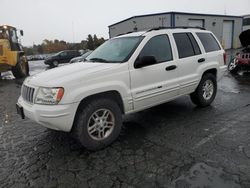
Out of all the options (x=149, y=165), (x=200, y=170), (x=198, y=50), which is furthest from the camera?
(x=198, y=50)

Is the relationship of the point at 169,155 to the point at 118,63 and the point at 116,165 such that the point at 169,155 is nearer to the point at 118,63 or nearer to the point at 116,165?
the point at 116,165

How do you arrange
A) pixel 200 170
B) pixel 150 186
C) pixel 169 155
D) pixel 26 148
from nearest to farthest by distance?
1. pixel 150 186
2. pixel 200 170
3. pixel 169 155
4. pixel 26 148

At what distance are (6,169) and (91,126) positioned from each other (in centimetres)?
137

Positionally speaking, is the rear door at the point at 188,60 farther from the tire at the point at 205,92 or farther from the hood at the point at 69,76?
the hood at the point at 69,76

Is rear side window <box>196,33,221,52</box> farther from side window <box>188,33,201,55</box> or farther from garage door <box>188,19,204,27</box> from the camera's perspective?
garage door <box>188,19,204,27</box>

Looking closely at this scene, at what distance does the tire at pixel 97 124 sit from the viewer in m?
3.32

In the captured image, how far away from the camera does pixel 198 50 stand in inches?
196

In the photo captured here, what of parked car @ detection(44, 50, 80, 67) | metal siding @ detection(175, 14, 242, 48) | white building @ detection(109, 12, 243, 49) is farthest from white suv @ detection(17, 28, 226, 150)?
parked car @ detection(44, 50, 80, 67)

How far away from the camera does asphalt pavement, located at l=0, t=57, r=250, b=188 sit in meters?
2.75

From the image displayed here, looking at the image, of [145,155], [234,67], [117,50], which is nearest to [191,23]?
[234,67]

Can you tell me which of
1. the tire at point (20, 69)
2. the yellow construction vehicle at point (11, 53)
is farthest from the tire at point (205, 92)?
the tire at point (20, 69)

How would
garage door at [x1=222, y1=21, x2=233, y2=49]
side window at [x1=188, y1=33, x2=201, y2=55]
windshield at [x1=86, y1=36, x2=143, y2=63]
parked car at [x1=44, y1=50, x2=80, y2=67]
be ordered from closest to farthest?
windshield at [x1=86, y1=36, x2=143, y2=63]
side window at [x1=188, y1=33, x2=201, y2=55]
parked car at [x1=44, y1=50, x2=80, y2=67]
garage door at [x1=222, y1=21, x2=233, y2=49]

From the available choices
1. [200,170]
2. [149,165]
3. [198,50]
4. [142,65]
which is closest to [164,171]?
[149,165]

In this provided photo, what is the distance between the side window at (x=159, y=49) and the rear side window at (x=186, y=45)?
0.31m
